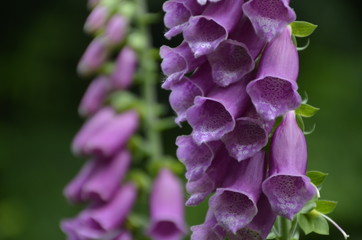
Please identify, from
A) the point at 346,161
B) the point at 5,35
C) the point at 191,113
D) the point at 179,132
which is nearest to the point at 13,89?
the point at 5,35

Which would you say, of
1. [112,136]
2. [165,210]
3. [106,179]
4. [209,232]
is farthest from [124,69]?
[209,232]

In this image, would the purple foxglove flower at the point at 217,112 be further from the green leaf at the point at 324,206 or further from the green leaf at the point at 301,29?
the green leaf at the point at 324,206

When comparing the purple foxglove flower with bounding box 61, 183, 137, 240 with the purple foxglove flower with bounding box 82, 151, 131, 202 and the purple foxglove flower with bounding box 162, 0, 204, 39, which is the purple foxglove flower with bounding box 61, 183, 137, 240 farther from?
the purple foxglove flower with bounding box 162, 0, 204, 39

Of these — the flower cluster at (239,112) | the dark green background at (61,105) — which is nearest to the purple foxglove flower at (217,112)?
the flower cluster at (239,112)

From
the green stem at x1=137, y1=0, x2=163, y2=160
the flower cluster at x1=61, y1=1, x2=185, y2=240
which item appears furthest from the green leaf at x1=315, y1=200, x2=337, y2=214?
the green stem at x1=137, y1=0, x2=163, y2=160

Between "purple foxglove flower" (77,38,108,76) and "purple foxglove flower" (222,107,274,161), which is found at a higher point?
"purple foxglove flower" (222,107,274,161)

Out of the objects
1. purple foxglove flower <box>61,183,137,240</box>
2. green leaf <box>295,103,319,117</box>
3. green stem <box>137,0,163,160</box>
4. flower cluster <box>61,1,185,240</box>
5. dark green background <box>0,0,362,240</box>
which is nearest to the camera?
green leaf <box>295,103,319,117</box>
